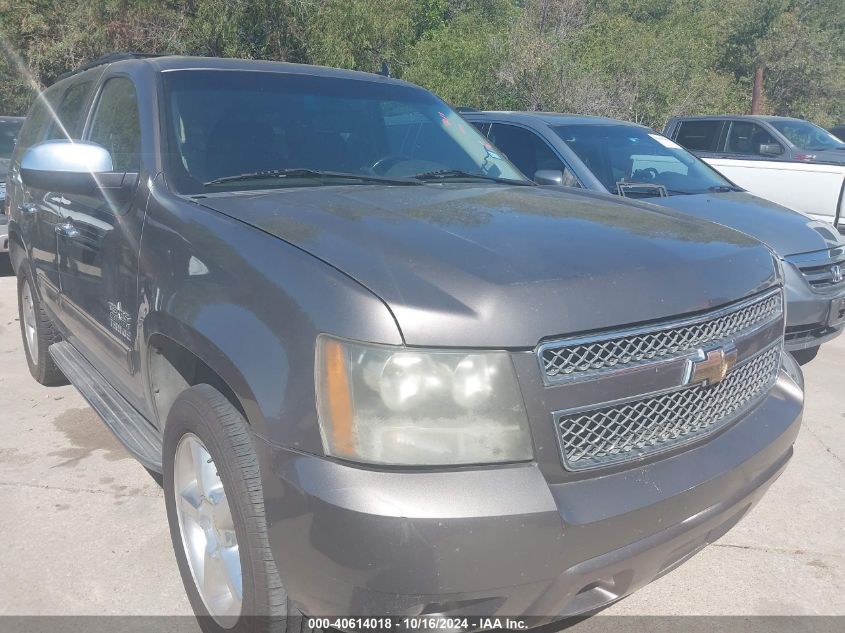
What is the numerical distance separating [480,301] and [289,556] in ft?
2.60

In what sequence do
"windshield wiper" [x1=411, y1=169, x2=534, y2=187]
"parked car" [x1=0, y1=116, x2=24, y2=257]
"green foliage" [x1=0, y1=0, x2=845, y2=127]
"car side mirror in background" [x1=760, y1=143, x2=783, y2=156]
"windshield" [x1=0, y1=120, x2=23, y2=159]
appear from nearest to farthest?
"windshield wiper" [x1=411, y1=169, x2=534, y2=187], "parked car" [x1=0, y1=116, x2=24, y2=257], "windshield" [x1=0, y1=120, x2=23, y2=159], "car side mirror in background" [x1=760, y1=143, x2=783, y2=156], "green foliage" [x1=0, y1=0, x2=845, y2=127]

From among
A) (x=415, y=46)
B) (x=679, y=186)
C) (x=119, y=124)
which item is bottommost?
(x=415, y=46)

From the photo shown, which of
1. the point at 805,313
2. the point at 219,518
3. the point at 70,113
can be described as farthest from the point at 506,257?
the point at 805,313

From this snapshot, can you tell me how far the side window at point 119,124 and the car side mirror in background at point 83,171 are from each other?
0.09 metres

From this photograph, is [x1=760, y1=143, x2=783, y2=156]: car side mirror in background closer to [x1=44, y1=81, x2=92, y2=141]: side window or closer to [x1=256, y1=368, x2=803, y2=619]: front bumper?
[x1=44, y1=81, x2=92, y2=141]: side window

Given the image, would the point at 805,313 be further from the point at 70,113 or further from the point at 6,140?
the point at 6,140

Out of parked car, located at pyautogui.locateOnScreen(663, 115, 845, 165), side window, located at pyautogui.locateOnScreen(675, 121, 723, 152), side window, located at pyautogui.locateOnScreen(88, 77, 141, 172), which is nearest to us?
side window, located at pyautogui.locateOnScreen(88, 77, 141, 172)

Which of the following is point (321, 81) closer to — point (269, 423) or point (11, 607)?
point (269, 423)

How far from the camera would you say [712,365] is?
218 cm

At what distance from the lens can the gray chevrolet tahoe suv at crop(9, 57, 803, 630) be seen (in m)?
1.85

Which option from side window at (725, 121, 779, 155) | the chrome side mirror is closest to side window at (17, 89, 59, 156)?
the chrome side mirror

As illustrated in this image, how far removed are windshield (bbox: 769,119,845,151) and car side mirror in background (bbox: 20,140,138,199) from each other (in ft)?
33.5

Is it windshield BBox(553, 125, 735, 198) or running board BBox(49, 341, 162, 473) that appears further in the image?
windshield BBox(553, 125, 735, 198)

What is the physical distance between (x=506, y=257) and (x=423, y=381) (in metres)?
0.46
